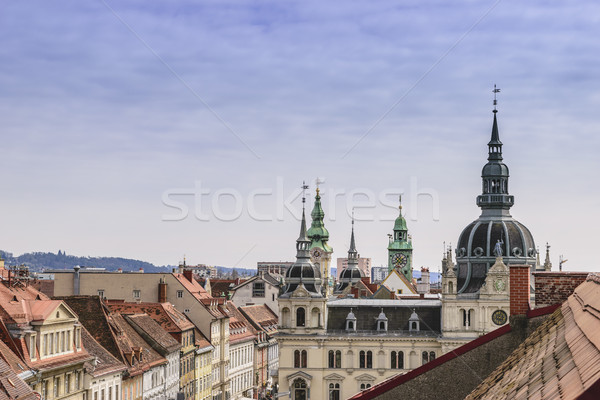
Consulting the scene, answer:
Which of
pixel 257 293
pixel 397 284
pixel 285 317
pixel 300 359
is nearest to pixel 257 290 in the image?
pixel 257 293

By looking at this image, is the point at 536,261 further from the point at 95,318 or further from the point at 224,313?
the point at 95,318

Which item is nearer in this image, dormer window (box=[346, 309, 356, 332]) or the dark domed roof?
dormer window (box=[346, 309, 356, 332])

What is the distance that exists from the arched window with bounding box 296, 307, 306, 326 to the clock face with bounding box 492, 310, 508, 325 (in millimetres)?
19729

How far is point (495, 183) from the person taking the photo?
11150cm

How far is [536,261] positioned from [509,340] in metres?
91.1

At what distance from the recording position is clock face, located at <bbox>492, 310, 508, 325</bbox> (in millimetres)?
101875

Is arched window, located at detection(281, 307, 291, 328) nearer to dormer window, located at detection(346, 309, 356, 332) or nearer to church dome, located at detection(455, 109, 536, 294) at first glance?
dormer window, located at detection(346, 309, 356, 332)

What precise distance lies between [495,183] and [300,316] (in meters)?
27.6

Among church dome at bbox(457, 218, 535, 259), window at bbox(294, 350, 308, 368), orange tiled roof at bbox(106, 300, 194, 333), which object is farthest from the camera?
church dome at bbox(457, 218, 535, 259)

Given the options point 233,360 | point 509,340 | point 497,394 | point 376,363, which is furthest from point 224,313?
point 497,394

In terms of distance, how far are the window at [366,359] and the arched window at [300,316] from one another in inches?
268

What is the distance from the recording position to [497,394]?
36.5ft

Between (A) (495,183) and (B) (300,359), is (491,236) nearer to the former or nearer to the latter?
(A) (495,183)

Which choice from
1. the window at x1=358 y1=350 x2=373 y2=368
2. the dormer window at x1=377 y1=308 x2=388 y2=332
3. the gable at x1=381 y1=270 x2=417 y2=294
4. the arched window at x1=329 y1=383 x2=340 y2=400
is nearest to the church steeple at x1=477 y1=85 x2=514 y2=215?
the dormer window at x1=377 y1=308 x2=388 y2=332
